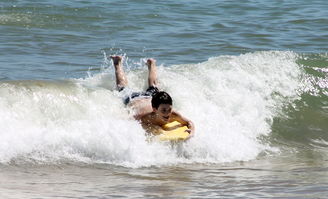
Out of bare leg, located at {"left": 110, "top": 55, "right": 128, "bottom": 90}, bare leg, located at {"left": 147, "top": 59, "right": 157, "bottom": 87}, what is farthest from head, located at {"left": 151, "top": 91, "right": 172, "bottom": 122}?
bare leg, located at {"left": 147, "top": 59, "right": 157, "bottom": 87}

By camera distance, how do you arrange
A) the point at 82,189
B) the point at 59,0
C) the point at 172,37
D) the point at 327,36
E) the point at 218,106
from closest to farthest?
1. the point at 82,189
2. the point at 218,106
3. the point at 172,37
4. the point at 327,36
5. the point at 59,0

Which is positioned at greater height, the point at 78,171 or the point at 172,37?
the point at 172,37

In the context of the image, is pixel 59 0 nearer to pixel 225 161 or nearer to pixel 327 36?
pixel 327 36

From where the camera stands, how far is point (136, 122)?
938cm

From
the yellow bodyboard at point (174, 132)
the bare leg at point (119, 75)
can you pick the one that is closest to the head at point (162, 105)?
the yellow bodyboard at point (174, 132)

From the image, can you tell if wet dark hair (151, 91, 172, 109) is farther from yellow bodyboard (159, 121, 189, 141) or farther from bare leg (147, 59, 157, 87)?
bare leg (147, 59, 157, 87)

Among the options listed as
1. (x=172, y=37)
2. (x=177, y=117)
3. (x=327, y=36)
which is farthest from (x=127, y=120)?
(x=327, y=36)

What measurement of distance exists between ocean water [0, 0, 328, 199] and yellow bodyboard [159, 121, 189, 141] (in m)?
0.10

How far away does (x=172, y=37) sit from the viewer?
1700cm

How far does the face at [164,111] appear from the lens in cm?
927

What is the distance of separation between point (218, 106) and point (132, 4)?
1048cm

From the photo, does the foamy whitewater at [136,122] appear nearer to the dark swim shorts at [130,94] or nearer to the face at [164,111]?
the dark swim shorts at [130,94]

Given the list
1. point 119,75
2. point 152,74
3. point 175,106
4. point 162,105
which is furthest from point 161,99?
point 152,74

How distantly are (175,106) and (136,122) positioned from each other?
1550 millimetres
